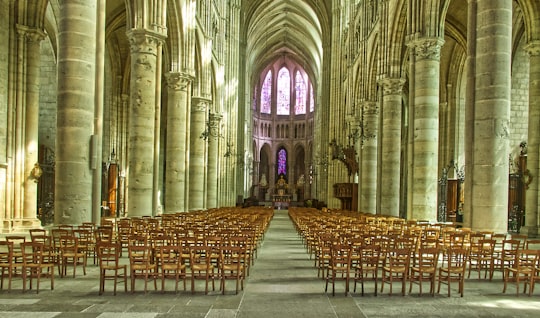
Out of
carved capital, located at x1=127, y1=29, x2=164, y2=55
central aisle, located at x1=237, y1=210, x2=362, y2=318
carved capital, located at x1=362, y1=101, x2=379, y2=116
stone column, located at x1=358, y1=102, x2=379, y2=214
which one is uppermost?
carved capital, located at x1=127, y1=29, x2=164, y2=55

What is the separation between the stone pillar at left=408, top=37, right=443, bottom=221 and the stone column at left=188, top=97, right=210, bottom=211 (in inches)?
643

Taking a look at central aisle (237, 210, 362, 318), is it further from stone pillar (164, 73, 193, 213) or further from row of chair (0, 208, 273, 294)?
stone pillar (164, 73, 193, 213)

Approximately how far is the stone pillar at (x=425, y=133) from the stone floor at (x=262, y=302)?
11.5 metres

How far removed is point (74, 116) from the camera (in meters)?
13.8

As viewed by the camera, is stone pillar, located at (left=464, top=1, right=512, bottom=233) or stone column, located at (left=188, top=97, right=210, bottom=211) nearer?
stone pillar, located at (left=464, top=1, right=512, bottom=233)

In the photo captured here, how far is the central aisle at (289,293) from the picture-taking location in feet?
26.1

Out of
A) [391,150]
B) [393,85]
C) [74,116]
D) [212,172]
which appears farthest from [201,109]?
[74,116]

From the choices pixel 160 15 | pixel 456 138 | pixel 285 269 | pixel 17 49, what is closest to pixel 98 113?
pixel 285 269

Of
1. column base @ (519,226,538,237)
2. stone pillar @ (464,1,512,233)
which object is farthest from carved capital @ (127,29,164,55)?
column base @ (519,226,538,237)

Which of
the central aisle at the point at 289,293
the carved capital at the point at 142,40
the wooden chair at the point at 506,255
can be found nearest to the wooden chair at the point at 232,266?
the central aisle at the point at 289,293

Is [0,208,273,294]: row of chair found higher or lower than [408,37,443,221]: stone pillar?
lower

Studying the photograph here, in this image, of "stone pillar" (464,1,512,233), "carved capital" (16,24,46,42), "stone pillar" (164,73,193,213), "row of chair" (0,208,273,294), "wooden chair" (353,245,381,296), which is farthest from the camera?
"stone pillar" (164,73,193,213)

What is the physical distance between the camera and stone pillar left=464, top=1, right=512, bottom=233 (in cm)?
1538

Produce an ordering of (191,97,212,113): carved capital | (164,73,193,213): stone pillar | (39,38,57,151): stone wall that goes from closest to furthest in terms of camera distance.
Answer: (164,73,193,213): stone pillar → (39,38,57,151): stone wall → (191,97,212,113): carved capital
